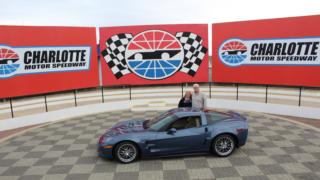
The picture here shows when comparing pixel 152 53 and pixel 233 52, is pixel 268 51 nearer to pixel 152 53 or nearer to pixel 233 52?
pixel 233 52

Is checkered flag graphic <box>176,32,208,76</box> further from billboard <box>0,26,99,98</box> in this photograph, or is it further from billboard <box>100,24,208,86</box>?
billboard <box>0,26,99,98</box>

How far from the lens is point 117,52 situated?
16.5 meters

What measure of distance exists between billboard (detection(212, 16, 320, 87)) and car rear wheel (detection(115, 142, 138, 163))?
38.2ft

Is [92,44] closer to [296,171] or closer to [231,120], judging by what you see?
[231,120]

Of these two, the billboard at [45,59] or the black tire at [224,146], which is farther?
the billboard at [45,59]

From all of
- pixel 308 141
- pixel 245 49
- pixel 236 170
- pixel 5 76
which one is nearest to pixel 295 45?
pixel 245 49

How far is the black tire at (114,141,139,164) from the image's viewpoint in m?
6.61

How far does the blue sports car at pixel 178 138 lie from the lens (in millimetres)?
6594

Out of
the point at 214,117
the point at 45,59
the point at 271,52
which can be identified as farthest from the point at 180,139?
the point at 45,59

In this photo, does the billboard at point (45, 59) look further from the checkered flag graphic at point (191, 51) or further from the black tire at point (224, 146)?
the black tire at point (224, 146)

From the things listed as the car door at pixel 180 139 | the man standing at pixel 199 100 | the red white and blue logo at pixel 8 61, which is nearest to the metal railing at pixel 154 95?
the red white and blue logo at pixel 8 61

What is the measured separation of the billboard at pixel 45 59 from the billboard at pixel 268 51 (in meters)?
8.11

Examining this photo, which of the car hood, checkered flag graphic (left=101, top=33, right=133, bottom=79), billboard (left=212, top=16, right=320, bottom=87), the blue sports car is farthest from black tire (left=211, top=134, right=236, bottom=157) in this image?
checkered flag graphic (left=101, top=33, right=133, bottom=79)

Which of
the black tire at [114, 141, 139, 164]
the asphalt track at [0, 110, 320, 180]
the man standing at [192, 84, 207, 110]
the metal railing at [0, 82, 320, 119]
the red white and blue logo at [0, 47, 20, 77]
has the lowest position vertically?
the asphalt track at [0, 110, 320, 180]
